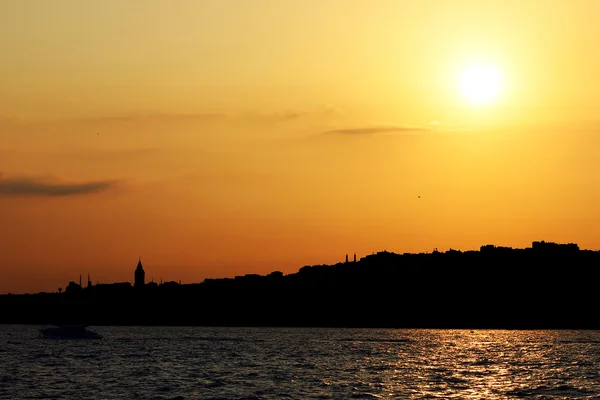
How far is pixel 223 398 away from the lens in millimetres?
98250

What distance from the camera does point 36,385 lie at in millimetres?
111375

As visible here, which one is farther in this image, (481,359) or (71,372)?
(481,359)

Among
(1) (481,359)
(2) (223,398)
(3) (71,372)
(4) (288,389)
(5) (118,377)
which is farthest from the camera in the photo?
(1) (481,359)

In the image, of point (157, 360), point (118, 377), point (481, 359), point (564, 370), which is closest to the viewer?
point (118, 377)

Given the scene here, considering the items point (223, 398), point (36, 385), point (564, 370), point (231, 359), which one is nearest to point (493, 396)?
point (223, 398)

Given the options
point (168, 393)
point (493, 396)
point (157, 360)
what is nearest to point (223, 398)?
point (168, 393)

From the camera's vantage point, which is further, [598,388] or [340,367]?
[340,367]

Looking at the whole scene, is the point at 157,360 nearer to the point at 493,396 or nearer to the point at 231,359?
the point at 231,359

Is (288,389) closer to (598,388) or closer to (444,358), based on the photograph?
(598,388)

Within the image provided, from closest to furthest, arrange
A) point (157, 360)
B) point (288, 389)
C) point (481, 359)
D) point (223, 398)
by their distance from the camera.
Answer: point (223, 398) → point (288, 389) → point (157, 360) → point (481, 359)

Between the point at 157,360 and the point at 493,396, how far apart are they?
6661 centimetres

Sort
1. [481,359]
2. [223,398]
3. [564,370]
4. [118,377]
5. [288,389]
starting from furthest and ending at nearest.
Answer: [481,359], [564,370], [118,377], [288,389], [223,398]

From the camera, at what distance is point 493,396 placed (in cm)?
10319

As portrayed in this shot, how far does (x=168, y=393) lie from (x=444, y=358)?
76915 millimetres
